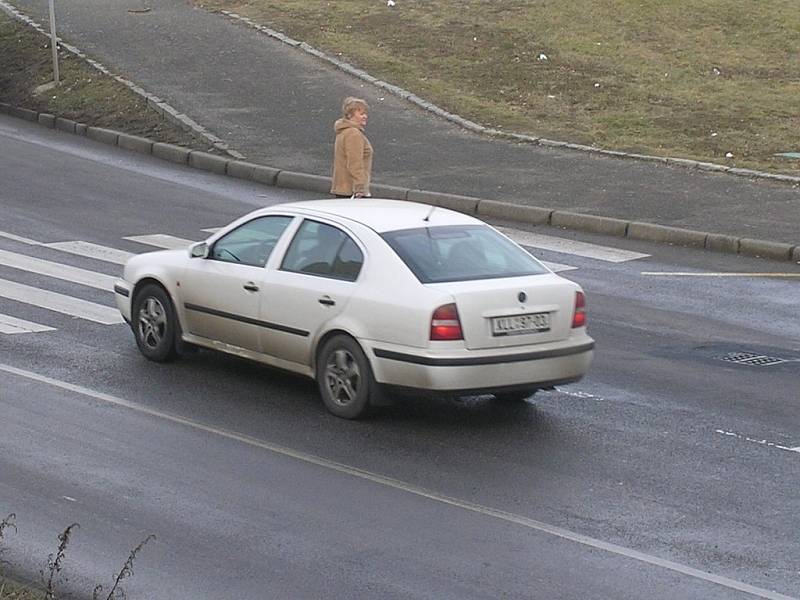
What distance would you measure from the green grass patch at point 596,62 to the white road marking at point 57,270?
9.88m

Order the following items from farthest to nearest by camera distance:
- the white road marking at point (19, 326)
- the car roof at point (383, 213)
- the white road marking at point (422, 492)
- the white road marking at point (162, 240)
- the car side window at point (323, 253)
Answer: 1. the white road marking at point (162, 240)
2. the white road marking at point (19, 326)
3. the car roof at point (383, 213)
4. the car side window at point (323, 253)
5. the white road marking at point (422, 492)

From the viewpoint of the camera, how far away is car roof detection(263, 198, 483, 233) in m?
11.2

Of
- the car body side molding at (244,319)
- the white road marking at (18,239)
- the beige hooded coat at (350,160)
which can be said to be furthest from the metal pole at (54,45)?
the car body side molding at (244,319)

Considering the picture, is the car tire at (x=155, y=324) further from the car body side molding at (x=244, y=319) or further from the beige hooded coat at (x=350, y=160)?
the beige hooded coat at (x=350, y=160)

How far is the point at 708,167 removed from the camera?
2164 centimetres

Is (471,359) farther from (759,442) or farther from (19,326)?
(19,326)

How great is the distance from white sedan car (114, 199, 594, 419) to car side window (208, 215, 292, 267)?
11 millimetres

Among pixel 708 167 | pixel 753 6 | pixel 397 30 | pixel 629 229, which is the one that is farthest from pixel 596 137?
pixel 753 6

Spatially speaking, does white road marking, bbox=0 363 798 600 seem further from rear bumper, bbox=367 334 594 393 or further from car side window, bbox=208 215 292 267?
car side window, bbox=208 215 292 267

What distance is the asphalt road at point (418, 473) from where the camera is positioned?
7.78 m

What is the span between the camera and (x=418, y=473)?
9.51 m

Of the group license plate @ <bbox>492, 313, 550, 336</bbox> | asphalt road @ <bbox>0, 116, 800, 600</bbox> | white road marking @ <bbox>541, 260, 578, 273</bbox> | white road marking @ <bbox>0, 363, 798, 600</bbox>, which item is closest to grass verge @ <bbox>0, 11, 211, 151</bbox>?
white road marking @ <bbox>541, 260, 578, 273</bbox>

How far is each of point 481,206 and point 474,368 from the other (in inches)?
388

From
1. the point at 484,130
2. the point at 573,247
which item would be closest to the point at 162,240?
the point at 573,247
